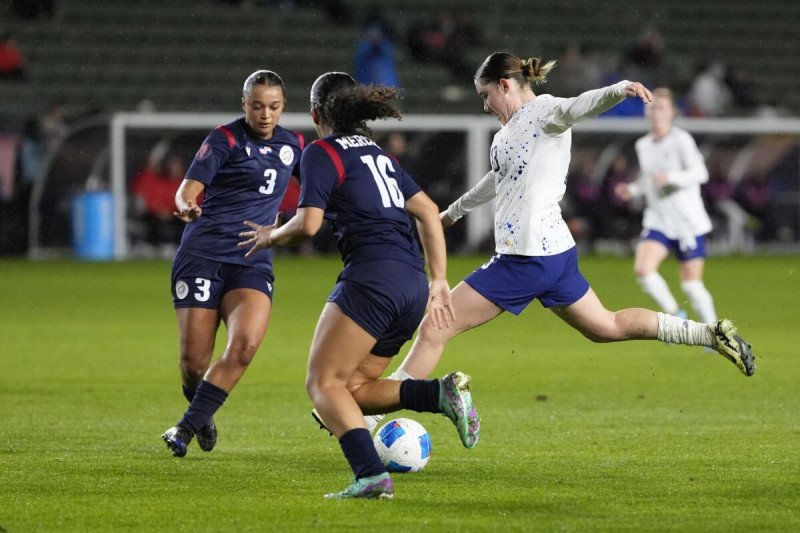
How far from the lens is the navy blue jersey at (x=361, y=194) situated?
655 centimetres

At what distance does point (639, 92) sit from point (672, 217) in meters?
6.23

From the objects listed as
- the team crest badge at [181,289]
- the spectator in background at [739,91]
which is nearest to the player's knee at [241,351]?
the team crest badge at [181,289]

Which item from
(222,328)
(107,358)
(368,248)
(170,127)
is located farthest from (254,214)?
(170,127)

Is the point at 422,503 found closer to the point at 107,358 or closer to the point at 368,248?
the point at 368,248

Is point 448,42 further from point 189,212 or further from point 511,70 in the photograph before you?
point 189,212

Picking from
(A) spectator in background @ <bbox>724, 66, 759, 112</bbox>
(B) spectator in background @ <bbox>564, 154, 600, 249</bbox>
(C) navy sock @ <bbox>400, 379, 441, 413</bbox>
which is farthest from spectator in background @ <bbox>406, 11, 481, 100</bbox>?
(C) navy sock @ <bbox>400, 379, 441, 413</bbox>

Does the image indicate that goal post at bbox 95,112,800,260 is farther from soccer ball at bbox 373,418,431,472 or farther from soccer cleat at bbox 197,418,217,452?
soccer ball at bbox 373,418,431,472

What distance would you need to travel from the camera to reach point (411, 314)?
673 cm

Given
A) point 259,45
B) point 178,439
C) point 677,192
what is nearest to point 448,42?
point 259,45

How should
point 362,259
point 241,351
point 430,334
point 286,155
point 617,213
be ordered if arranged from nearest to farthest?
point 362,259, point 241,351, point 430,334, point 286,155, point 617,213

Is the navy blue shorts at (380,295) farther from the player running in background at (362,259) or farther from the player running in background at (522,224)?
the player running in background at (522,224)

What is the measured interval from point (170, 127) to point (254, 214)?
18.6 meters

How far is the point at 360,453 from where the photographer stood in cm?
655

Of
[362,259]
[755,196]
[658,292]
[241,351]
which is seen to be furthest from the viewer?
[755,196]
